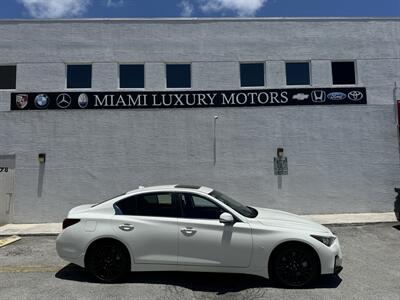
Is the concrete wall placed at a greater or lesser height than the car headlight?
greater

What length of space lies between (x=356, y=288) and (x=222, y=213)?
7.48 feet

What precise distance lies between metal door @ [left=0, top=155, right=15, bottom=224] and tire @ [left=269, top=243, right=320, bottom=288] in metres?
9.48

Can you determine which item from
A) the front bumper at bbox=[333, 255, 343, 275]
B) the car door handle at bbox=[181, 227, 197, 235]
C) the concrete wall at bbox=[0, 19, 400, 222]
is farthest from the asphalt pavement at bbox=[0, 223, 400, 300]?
the concrete wall at bbox=[0, 19, 400, 222]

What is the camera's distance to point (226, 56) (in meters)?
12.8

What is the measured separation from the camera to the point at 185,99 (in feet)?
41.3

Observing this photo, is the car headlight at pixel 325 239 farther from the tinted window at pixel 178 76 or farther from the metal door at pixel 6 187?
the metal door at pixel 6 187

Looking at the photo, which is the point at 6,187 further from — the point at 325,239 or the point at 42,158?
the point at 325,239

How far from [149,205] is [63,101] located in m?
7.63

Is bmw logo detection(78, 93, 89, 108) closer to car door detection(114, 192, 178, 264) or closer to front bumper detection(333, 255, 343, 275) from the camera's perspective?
car door detection(114, 192, 178, 264)

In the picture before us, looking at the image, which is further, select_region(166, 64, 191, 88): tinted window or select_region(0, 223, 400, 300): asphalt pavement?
select_region(166, 64, 191, 88): tinted window

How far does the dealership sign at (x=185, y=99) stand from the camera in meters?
12.5

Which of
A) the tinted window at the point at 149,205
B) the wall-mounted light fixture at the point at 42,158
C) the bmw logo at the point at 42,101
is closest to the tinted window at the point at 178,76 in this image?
the bmw logo at the point at 42,101

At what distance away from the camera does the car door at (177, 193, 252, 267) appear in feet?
18.9

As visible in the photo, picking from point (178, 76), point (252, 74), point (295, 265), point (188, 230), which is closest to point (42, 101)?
point (178, 76)
